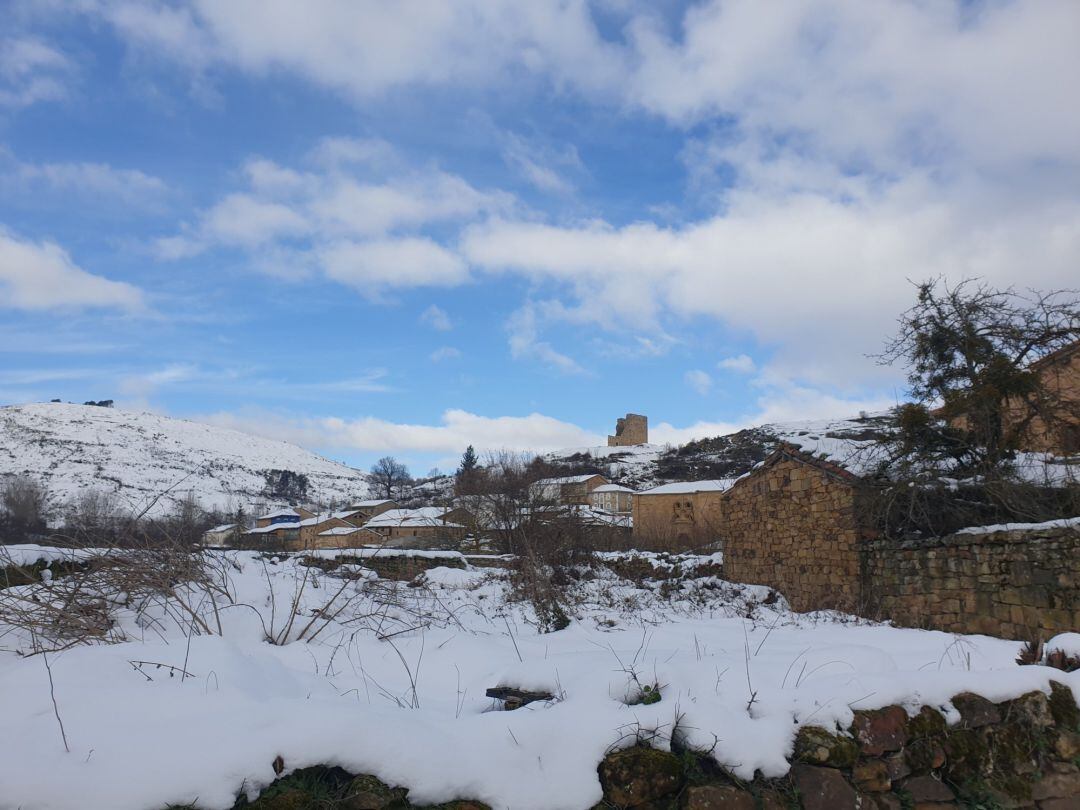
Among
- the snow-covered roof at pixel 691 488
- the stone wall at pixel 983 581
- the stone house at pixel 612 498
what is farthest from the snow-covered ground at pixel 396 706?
the stone house at pixel 612 498

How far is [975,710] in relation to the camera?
11.5 feet

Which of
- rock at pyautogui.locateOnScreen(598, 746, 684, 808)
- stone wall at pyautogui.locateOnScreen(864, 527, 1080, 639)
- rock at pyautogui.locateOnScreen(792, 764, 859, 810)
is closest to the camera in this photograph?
rock at pyautogui.locateOnScreen(598, 746, 684, 808)

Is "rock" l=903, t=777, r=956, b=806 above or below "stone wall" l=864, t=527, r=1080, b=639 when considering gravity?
below

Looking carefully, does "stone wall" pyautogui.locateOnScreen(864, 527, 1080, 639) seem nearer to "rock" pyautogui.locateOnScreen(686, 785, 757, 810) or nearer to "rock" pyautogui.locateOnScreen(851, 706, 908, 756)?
"rock" pyautogui.locateOnScreen(851, 706, 908, 756)

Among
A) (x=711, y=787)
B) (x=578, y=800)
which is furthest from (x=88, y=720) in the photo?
(x=711, y=787)

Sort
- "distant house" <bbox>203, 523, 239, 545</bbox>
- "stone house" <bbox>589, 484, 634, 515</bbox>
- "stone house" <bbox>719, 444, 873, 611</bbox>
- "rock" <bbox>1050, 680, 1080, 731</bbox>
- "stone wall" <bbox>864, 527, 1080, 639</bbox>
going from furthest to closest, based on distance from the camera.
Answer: "stone house" <bbox>589, 484, 634, 515</bbox>, "stone house" <bbox>719, 444, 873, 611</bbox>, "distant house" <bbox>203, 523, 239, 545</bbox>, "stone wall" <bbox>864, 527, 1080, 639</bbox>, "rock" <bbox>1050, 680, 1080, 731</bbox>

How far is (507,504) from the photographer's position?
22203mm

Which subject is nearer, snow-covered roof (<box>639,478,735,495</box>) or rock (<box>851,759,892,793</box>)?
rock (<box>851,759,892,793</box>)

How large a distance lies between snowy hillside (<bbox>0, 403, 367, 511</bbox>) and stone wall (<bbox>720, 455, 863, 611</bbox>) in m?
60.9

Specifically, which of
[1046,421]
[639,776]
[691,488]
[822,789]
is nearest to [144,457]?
[691,488]

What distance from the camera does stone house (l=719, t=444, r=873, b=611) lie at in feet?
40.0

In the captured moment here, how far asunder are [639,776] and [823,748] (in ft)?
3.00

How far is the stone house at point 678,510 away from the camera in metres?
33.4

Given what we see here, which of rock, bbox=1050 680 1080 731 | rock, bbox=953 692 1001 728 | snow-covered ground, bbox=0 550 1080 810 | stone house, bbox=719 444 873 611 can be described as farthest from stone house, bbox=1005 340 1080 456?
rock, bbox=953 692 1001 728
